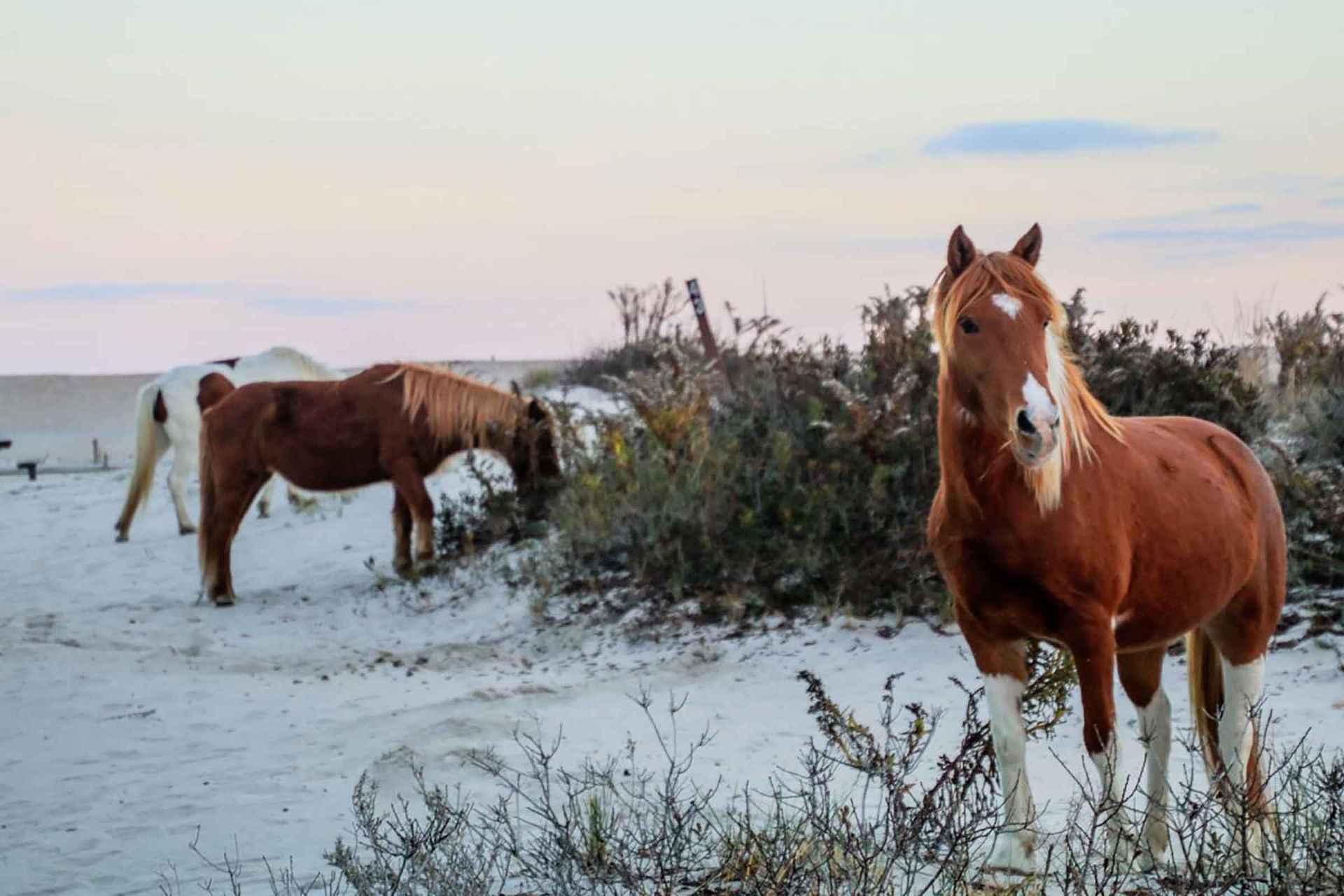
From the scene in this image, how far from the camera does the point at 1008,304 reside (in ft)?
13.0

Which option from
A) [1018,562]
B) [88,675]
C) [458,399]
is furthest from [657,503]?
[1018,562]

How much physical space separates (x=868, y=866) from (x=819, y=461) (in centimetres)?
585

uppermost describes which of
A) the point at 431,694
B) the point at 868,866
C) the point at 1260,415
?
the point at 1260,415

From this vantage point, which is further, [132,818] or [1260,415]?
[1260,415]

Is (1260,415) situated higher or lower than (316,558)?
higher

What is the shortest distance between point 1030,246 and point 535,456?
7.42 metres

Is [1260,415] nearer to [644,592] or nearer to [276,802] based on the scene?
[644,592]

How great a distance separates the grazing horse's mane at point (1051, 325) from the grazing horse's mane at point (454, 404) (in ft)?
24.2

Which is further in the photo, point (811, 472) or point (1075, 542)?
point (811, 472)

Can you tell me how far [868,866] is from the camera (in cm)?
361

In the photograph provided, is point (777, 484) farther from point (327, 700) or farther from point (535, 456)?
point (327, 700)

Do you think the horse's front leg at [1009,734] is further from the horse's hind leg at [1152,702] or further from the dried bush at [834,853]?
the horse's hind leg at [1152,702]

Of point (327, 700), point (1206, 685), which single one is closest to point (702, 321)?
point (327, 700)

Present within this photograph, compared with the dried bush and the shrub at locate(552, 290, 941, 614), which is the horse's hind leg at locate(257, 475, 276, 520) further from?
the dried bush
